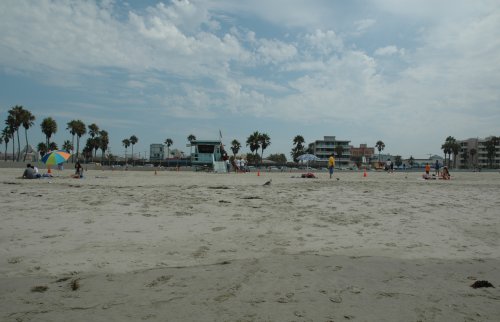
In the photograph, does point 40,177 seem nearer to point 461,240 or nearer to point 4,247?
point 4,247

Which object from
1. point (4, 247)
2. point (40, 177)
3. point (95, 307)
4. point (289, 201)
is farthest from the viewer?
point (40, 177)

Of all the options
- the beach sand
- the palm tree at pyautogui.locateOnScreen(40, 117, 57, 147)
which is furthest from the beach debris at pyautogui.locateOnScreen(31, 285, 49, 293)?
the palm tree at pyautogui.locateOnScreen(40, 117, 57, 147)

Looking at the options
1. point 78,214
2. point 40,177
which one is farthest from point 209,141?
point 78,214

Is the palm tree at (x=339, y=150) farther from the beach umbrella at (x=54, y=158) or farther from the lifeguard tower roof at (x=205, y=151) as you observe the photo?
the beach umbrella at (x=54, y=158)

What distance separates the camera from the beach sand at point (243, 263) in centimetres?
368

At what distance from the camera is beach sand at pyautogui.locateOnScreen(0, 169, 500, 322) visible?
12.1ft

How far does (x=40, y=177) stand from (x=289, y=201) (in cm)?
1804

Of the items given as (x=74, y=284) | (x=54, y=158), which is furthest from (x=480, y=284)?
(x=54, y=158)

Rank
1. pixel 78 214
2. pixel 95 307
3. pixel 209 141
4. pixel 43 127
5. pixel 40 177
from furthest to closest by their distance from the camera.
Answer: pixel 43 127 → pixel 209 141 → pixel 40 177 → pixel 78 214 → pixel 95 307

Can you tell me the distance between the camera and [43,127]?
292 ft

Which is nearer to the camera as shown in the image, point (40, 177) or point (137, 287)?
→ point (137, 287)

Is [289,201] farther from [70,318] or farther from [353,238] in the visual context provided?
[70,318]

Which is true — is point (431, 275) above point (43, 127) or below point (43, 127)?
below

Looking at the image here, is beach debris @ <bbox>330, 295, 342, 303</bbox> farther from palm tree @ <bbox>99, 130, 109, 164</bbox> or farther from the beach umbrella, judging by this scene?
palm tree @ <bbox>99, 130, 109, 164</bbox>
